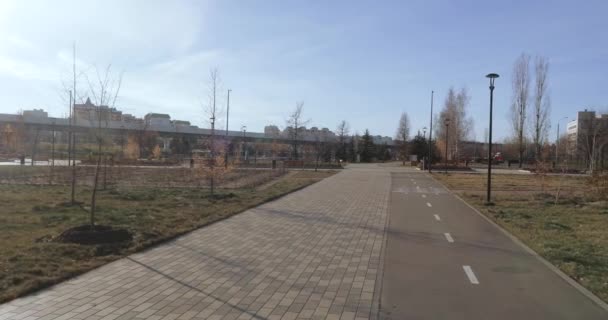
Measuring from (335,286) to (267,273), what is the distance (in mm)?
1211

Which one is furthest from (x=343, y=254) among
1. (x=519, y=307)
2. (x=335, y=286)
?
(x=519, y=307)

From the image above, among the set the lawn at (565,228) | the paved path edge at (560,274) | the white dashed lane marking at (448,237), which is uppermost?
the lawn at (565,228)

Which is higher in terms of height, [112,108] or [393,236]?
[112,108]

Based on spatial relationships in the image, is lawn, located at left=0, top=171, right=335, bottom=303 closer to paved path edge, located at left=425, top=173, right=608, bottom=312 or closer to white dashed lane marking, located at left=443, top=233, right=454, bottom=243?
white dashed lane marking, located at left=443, top=233, right=454, bottom=243

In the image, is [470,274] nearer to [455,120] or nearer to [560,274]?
[560,274]

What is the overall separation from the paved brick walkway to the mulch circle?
37.5 inches

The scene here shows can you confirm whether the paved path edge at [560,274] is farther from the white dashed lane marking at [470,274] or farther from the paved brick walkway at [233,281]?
the paved brick walkway at [233,281]

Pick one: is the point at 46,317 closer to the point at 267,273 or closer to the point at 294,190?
the point at 267,273

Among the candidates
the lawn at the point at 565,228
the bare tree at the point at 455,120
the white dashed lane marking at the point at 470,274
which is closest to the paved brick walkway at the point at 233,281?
the white dashed lane marking at the point at 470,274

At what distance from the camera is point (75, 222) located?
12.2 metres

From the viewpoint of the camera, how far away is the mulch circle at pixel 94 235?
951cm

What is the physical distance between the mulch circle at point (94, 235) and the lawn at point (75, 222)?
0.88 ft

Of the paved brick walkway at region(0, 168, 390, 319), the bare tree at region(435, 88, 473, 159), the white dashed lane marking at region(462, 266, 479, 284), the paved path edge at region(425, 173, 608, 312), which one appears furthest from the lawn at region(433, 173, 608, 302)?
the bare tree at region(435, 88, 473, 159)

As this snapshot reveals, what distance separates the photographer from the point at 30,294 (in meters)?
6.39
